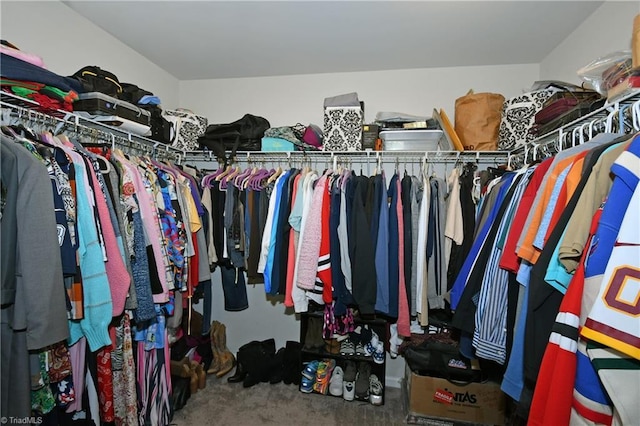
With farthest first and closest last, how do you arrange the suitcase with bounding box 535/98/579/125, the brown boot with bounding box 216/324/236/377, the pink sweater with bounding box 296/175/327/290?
the brown boot with bounding box 216/324/236/377 < the pink sweater with bounding box 296/175/327/290 < the suitcase with bounding box 535/98/579/125

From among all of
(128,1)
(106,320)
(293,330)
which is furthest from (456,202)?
(128,1)

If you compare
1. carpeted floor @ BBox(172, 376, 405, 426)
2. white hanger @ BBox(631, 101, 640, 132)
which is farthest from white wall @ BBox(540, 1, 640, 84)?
carpeted floor @ BBox(172, 376, 405, 426)

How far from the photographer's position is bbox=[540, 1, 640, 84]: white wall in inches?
54.0

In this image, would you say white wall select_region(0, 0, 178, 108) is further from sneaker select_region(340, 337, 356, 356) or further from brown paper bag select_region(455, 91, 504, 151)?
sneaker select_region(340, 337, 356, 356)

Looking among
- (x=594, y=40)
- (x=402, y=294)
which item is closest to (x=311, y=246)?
(x=402, y=294)

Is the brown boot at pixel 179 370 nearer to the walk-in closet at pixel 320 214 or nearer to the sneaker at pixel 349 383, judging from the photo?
the walk-in closet at pixel 320 214

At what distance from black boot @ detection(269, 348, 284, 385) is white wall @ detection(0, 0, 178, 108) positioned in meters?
2.40

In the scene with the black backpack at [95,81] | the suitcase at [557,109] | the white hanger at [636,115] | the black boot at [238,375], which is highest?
the black backpack at [95,81]

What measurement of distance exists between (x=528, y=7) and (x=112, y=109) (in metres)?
2.29

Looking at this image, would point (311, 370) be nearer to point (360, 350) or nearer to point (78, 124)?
point (360, 350)

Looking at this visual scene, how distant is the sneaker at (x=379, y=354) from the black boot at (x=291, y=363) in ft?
1.88

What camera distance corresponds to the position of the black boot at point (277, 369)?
87.7 inches

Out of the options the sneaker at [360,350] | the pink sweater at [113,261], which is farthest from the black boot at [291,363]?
the pink sweater at [113,261]

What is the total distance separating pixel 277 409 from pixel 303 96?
7.92 ft
